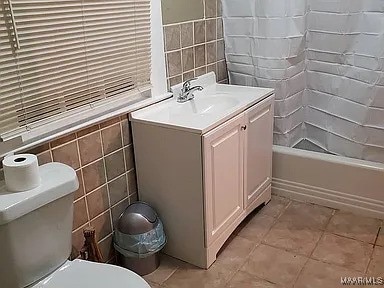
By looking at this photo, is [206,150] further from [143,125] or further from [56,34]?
[56,34]

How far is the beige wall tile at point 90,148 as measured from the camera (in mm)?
1861

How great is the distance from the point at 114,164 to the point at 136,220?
284mm

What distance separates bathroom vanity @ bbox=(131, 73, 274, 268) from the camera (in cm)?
195

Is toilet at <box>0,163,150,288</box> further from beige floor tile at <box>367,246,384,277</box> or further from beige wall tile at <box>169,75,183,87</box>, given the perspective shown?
A: beige floor tile at <box>367,246,384,277</box>

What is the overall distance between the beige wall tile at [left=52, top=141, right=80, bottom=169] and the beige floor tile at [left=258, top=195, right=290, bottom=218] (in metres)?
1.24

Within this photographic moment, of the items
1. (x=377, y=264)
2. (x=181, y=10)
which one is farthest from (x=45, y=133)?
(x=377, y=264)

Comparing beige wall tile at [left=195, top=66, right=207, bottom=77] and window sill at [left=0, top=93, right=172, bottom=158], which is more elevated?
beige wall tile at [left=195, top=66, right=207, bottom=77]

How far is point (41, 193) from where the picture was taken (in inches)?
56.0

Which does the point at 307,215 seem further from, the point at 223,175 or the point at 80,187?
the point at 80,187

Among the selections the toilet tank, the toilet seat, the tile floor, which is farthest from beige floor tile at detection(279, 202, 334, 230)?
the toilet tank

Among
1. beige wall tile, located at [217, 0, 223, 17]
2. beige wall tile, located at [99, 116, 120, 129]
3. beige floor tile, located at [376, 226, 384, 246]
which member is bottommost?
beige floor tile, located at [376, 226, 384, 246]

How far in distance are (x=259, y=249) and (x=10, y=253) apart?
1.29 metres

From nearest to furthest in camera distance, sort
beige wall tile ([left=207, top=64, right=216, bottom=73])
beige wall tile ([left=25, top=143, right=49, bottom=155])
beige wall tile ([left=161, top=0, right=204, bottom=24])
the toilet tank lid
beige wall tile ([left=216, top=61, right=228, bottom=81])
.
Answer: the toilet tank lid < beige wall tile ([left=25, top=143, right=49, bottom=155]) < beige wall tile ([left=161, top=0, right=204, bottom=24]) < beige wall tile ([left=207, top=64, right=216, bottom=73]) < beige wall tile ([left=216, top=61, right=228, bottom=81])

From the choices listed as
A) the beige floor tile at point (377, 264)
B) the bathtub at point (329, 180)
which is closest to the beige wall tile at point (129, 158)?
the bathtub at point (329, 180)
